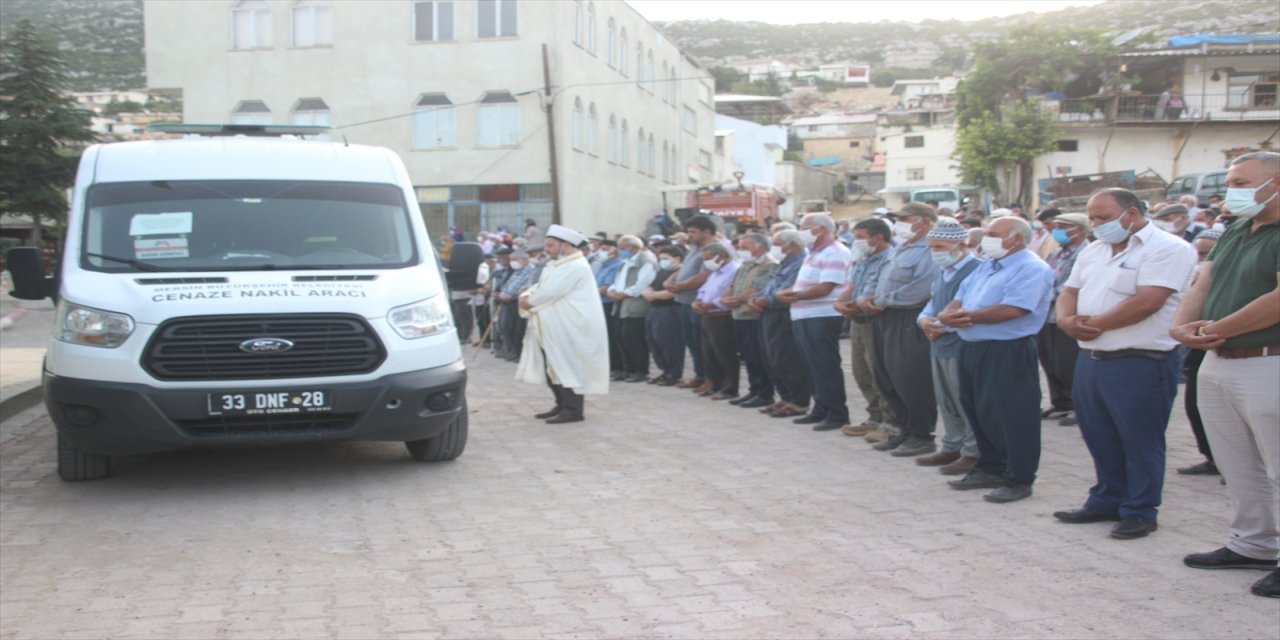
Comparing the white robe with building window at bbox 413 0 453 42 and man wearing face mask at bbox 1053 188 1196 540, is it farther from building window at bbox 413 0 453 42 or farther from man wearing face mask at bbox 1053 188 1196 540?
building window at bbox 413 0 453 42

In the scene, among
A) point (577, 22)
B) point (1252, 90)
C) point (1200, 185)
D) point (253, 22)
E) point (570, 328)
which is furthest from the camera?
point (1252, 90)

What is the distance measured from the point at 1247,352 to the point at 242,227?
246 inches

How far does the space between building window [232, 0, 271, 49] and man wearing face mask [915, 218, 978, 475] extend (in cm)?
3333

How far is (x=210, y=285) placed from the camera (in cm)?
738

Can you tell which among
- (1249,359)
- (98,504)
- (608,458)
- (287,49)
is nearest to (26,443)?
(98,504)

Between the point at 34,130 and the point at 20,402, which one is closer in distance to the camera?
the point at 20,402

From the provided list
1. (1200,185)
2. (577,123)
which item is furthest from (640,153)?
(1200,185)

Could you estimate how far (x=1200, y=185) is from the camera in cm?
2784

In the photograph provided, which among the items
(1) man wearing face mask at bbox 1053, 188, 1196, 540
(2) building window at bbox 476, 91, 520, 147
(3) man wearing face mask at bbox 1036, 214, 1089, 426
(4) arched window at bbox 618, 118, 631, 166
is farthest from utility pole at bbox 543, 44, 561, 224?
(1) man wearing face mask at bbox 1053, 188, 1196, 540

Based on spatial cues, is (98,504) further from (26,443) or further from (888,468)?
(888,468)

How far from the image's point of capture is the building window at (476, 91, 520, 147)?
3603 centimetres

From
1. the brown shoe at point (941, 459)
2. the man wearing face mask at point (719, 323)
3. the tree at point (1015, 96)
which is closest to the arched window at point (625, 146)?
the tree at point (1015, 96)

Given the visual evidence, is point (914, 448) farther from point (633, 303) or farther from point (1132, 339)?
point (633, 303)

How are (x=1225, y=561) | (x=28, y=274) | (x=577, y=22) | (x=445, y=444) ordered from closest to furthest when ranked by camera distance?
(x=1225, y=561), (x=28, y=274), (x=445, y=444), (x=577, y=22)
